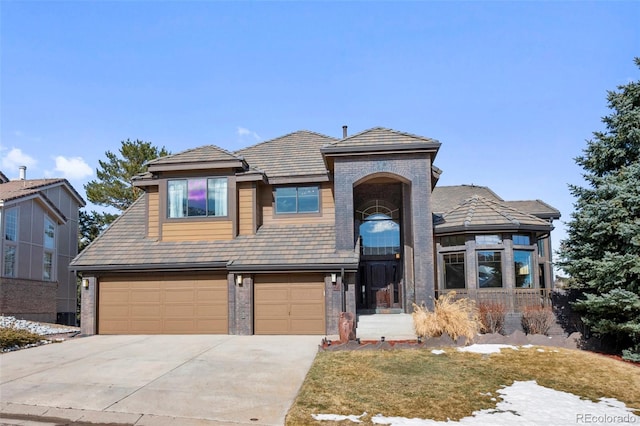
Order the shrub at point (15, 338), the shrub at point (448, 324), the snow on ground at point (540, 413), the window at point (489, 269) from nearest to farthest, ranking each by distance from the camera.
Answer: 1. the snow on ground at point (540, 413)
2. the shrub at point (448, 324)
3. the shrub at point (15, 338)
4. the window at point (489, 269)

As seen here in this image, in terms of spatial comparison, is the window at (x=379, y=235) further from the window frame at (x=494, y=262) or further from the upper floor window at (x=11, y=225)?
the upper floor window at (x=11, y=225)

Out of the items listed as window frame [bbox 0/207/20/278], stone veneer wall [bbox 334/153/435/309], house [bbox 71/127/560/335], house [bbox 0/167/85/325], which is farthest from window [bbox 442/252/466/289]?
window frame [bbox 0/207/20/278]

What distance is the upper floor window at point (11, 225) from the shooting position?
75.0ft

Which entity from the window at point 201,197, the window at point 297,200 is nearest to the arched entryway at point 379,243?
the window at point 297,200

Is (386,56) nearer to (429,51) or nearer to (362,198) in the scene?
(429,51)

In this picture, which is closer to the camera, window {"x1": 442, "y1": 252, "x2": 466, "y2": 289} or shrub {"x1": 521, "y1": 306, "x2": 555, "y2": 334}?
shrub {"x1": 521, "y1": 306, "x2": 555, "y2": 334}

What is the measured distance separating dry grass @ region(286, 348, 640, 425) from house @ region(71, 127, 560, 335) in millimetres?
4056

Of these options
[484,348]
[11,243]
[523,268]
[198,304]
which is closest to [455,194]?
[523,268]

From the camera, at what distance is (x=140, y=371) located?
9992 millimetres

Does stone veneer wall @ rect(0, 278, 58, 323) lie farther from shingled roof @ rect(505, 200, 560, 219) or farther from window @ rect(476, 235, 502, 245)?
shingled roof @ rect(505, 200, 560, 219)

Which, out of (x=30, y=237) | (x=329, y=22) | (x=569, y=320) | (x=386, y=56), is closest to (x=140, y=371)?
(x=329, y=22)

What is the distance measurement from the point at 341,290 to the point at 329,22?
319 inches

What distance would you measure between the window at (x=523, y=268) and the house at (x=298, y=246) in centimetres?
4
